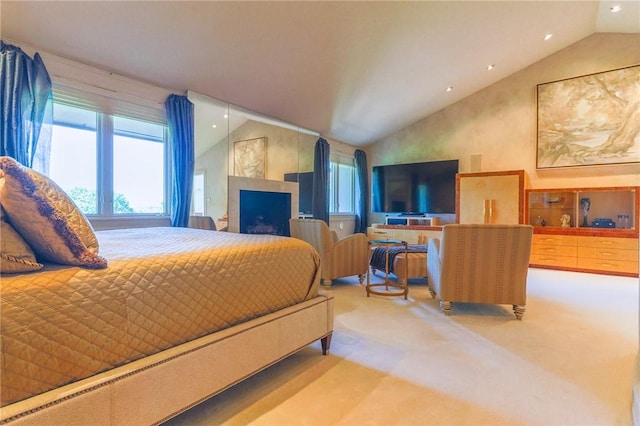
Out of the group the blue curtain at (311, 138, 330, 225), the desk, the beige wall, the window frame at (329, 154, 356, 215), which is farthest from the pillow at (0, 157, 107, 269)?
the beige wall

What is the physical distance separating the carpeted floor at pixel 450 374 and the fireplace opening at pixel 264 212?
2365 millimetres

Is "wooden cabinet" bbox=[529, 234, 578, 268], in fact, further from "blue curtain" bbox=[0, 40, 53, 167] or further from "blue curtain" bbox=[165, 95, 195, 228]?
"blue curtain" bbox=[0, 40, 53, 167]

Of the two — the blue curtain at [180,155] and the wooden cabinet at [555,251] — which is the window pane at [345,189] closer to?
the wooden cabinet at [555,251]

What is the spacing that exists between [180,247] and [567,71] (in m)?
6.77

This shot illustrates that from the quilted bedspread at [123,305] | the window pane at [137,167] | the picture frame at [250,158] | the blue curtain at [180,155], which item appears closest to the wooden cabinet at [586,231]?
the picture frame at [250,158]

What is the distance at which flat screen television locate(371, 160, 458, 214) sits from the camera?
20.3 ft

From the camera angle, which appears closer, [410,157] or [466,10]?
[466,10]

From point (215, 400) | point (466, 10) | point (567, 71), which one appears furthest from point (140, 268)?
point (567, 71)

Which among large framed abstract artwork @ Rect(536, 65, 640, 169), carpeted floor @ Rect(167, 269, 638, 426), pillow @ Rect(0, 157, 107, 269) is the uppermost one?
large framed abstract artwork @ Rect(536, 65, 640, 169)

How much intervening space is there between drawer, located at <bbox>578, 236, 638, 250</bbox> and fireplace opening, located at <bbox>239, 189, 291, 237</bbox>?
15.5 ft

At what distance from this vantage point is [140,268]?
1.22 meters

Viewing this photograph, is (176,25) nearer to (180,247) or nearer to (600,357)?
(180,247)

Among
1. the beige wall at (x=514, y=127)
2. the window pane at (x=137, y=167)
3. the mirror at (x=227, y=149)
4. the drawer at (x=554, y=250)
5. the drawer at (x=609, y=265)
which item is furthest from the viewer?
the beige wall at (x=514, y=127)

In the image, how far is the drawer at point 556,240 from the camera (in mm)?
4953
